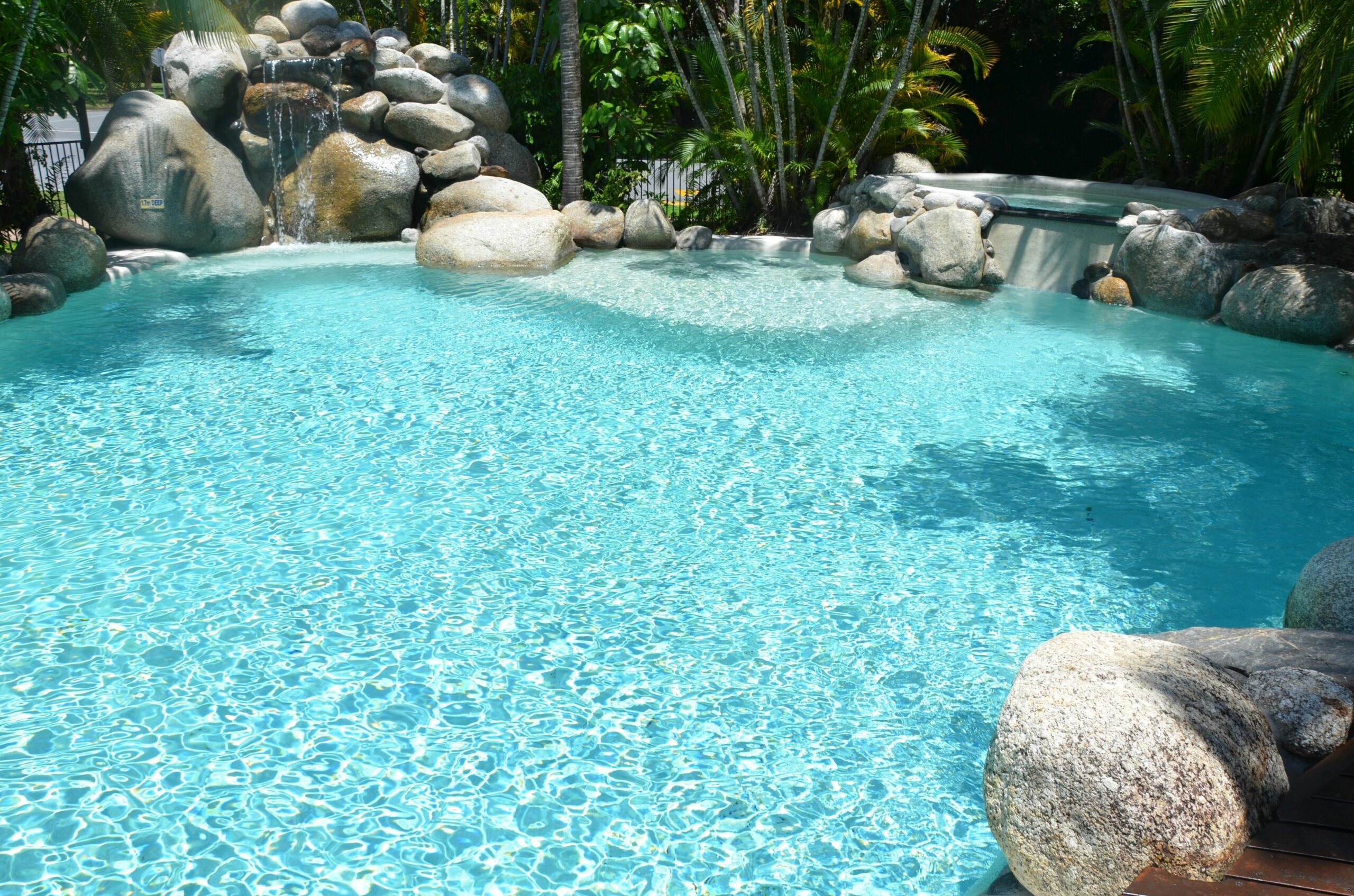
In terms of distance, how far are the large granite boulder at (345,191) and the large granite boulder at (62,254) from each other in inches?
144

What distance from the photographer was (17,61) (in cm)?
1159

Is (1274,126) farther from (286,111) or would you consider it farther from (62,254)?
(62,254)

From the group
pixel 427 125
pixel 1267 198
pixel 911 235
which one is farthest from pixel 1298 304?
pixel 427 125

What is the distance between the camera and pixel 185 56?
621 inches

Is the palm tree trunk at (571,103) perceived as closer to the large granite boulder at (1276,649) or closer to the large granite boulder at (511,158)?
the large granite boulder at (511,158)

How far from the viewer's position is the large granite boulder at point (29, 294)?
11609mm

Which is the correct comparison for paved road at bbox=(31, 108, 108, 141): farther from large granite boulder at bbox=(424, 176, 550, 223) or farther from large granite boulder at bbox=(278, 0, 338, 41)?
large granite boulder at bbox=(424, 176, 550, 223)

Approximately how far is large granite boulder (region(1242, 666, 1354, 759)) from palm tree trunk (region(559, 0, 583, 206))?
14.6 metres

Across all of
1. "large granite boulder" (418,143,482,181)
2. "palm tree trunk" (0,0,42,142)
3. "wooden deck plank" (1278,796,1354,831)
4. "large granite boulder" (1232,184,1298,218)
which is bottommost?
"wooden deck plank" (1278,796,1354,831)

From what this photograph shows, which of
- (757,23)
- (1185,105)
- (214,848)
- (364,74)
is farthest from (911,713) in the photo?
(364,74)

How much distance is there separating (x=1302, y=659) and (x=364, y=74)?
16.3 m

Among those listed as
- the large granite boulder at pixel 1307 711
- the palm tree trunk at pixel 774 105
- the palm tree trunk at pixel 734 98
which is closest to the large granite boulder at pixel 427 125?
the palm tree trunk at pixel 734 98

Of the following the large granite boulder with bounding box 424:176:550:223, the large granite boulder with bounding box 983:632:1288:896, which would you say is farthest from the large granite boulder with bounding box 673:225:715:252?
the large granite boulder with bounding box 983:632:1288:896

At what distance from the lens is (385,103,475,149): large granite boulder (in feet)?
54.6
